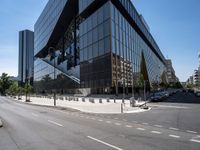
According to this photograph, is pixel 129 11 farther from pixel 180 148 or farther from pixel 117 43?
pixel 180 148

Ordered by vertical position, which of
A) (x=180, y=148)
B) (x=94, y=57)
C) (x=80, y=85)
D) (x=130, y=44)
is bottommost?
(x=180, y=148)

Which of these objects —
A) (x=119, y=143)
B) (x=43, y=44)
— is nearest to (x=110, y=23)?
(x=119, y=143)

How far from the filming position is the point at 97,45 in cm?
6191

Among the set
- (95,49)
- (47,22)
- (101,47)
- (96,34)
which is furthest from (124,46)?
(47,22)

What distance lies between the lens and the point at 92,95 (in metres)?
63.3

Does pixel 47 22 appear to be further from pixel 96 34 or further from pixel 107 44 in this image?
pixel 107 44

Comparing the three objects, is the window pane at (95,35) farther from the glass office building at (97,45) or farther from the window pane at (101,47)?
the window pane at (101,47)

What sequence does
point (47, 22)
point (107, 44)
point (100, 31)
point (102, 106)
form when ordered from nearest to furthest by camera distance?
point (102, 106), point (107, 44), point (100, 31), point (47, 22)

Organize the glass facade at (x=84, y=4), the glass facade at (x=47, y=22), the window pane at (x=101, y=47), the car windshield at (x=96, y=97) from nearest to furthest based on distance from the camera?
1. the car windshield at (x=96, y=97)
2. the window pane at (x=101, y=47)
3. the glass facade at (x=84, y=4)
4. the glass facade at (x=47, y=22)

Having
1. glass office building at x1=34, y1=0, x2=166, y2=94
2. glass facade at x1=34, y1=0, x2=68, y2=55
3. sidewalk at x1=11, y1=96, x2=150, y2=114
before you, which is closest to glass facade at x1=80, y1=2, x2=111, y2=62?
glass office building at x1=34, y1=0, x2=166, y2=94

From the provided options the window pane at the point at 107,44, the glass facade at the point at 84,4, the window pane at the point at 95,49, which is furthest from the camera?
the glass facade at the point at 84,4

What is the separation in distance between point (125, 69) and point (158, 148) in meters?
56.9

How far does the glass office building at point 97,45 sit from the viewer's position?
58.0 meters

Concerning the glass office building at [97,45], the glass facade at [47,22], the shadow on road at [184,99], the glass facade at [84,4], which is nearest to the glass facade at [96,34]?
the glass office building at [97,45]
